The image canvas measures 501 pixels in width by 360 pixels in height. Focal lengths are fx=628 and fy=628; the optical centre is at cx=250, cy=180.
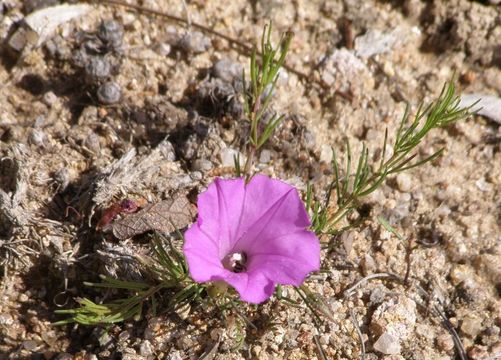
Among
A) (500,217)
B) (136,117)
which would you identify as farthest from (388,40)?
(136,117)

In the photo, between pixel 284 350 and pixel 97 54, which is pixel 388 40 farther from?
pixel 284 350

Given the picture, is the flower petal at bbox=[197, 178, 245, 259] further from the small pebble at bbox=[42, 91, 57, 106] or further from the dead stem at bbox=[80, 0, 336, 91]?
the small pebble at bbox=[42, 91, 57, 106]

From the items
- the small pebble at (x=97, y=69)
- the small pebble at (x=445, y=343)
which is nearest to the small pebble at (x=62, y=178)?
the small pebble at (x=97, y=69)

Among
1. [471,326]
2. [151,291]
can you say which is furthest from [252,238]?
[471,326]

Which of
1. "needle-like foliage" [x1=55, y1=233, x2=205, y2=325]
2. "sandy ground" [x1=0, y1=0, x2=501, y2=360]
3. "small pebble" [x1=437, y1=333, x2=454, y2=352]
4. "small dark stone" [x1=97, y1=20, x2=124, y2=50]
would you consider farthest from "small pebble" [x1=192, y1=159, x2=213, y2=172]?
"small pebble" [x1=437, y1=333, x2=454, y2=352]

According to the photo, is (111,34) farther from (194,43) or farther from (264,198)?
(264,198)

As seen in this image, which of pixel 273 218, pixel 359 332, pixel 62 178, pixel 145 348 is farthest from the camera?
pixel 62 178
